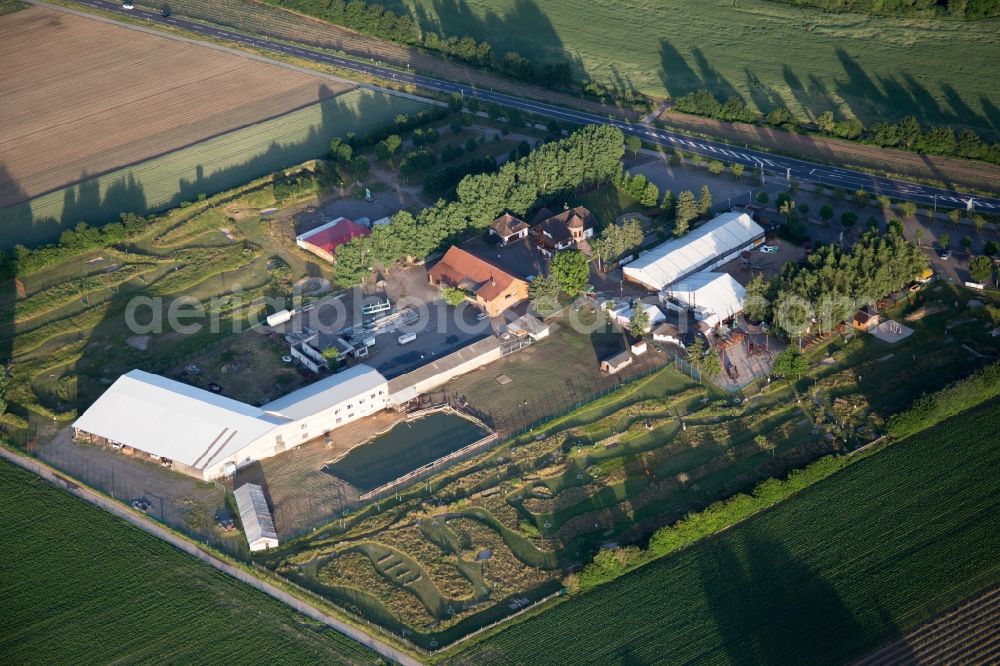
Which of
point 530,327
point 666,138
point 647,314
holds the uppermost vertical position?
point 666,138

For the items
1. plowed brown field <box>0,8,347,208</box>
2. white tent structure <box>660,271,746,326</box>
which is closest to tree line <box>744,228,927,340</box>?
white tent structure <box>660,271,746,326</box>

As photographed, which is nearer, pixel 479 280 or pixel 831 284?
pixel 831 284

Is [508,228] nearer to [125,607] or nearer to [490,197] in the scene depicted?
[490,197]

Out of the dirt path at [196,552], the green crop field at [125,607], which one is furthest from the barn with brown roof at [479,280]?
the green crop field at [125,607]

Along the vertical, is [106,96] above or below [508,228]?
above

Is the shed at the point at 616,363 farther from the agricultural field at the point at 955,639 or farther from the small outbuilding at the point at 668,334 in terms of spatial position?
the agricultural field at the point at 955,639

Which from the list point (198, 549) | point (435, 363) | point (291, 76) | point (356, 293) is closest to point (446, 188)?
point (356, 293)

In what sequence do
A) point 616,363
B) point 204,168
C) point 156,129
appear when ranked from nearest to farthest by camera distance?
point 616,363 < point 204,168 < point 156,129

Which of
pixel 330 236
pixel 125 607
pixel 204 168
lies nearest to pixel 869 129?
pixel 330 236
